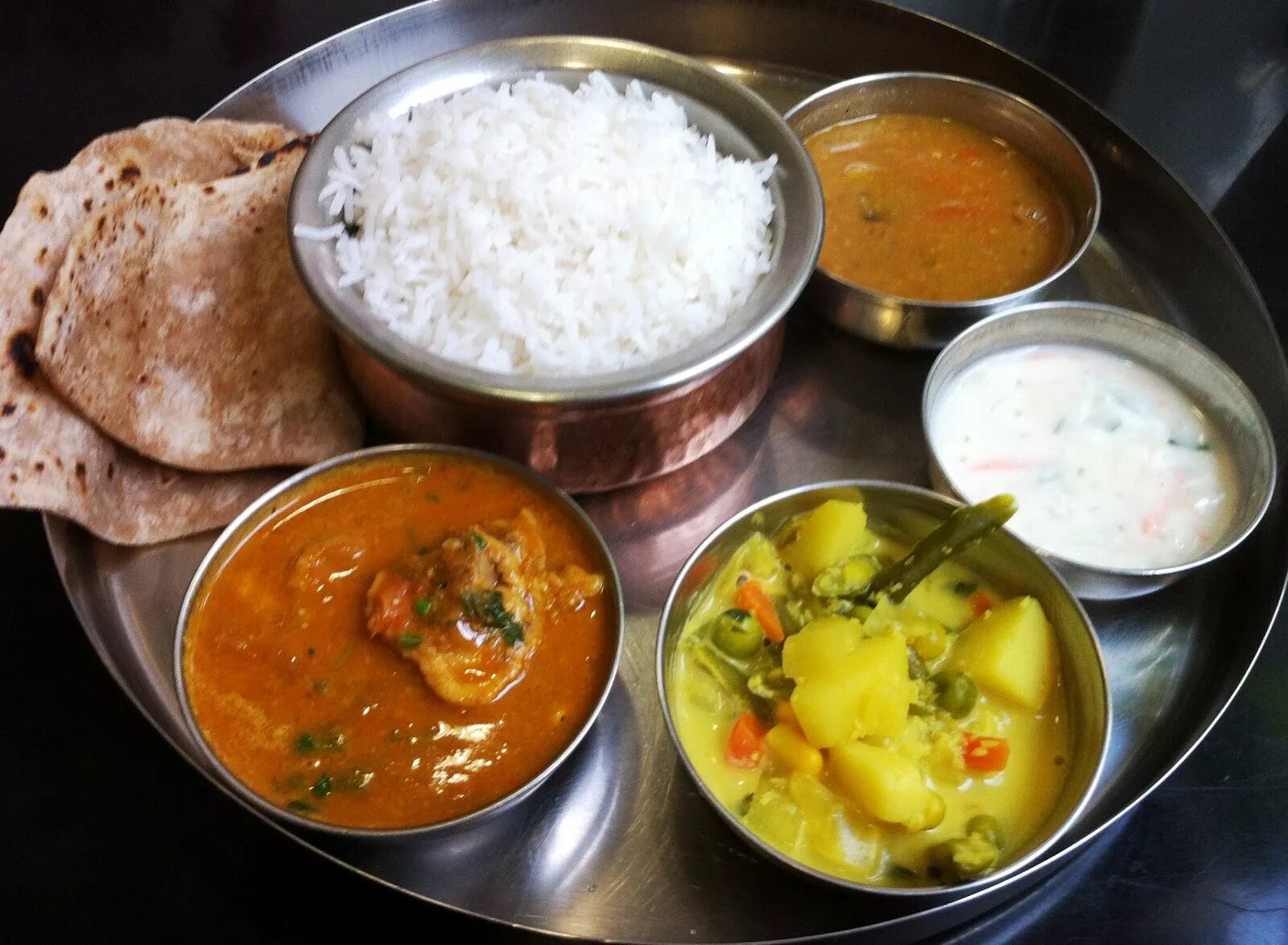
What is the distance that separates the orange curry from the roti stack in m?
1.37

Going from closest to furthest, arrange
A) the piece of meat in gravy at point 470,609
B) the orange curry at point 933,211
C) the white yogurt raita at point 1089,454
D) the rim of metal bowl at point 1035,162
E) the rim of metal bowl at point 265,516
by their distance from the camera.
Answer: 1. the rim of metal bowl at point 265,516
2. the piece of meat in gravy at point 470,609
3. the white yogurt raita at point 1089,454
4. the rim of metal bowl at point 1035,162
5. the orange curry at point 933,211

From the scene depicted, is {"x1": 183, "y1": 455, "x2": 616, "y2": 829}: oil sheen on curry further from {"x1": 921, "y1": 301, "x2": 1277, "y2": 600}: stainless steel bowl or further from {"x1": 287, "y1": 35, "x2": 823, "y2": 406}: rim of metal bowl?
{"x1": 921, "y1": 301, "x2": 1277, "y2": 600}: stainless steel bowl

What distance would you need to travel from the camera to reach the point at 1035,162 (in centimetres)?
299

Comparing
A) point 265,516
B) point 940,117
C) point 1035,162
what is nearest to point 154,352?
point 265,516

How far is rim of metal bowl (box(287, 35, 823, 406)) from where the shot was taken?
6.72 feet

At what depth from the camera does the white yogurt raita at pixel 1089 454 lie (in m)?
2.18

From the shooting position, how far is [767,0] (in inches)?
130

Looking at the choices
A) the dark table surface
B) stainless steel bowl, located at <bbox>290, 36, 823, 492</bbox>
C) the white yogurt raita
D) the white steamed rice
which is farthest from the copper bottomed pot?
the dark table surface

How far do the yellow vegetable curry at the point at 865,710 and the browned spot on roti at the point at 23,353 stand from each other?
4.83 ft

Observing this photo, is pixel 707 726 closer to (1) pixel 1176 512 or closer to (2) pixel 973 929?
(2) pixel 973 929

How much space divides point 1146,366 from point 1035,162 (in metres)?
0.83

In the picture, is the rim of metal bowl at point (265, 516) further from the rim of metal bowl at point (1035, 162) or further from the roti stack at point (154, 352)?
the rim of metal bowl at point (1035, 162)

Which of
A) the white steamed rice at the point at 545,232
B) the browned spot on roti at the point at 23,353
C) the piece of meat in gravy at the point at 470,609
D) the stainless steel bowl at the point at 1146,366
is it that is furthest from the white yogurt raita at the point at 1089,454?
the browned spot on roti at the point at 23,353

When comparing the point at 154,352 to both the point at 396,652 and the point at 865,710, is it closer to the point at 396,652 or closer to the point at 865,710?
the point at 396,652
